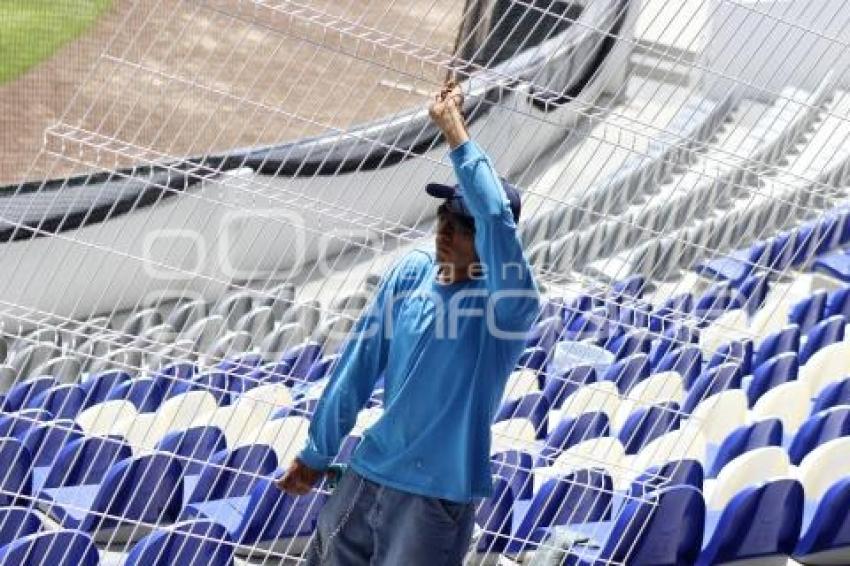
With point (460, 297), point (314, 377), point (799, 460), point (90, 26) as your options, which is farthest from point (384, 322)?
point (90, 26)

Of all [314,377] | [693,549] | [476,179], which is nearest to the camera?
[476,179]

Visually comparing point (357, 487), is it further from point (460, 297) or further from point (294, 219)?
point (294, 219)

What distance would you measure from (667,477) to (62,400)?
10.2ft

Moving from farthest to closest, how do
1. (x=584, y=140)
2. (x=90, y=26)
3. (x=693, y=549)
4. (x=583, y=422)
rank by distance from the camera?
1. (x=90, y=26)
2. (x=583, y=422)
3. (x=693, y=549)
4. (x=584, y=140)

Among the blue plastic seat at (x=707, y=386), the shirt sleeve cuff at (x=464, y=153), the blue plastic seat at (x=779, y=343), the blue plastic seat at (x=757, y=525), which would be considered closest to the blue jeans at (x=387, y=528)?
the shirt sleeve cuff at (x=464, y=153)

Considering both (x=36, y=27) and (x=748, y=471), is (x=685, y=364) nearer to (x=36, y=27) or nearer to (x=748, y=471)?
(x=748, y=471)

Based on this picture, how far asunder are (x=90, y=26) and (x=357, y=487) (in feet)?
69.8

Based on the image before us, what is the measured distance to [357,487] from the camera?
3.98 m

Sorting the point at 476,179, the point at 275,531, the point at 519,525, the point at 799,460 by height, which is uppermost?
the point at 476,179

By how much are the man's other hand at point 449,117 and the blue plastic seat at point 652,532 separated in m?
1.80

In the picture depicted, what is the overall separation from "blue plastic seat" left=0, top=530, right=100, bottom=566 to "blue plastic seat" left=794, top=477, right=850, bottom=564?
231 cm

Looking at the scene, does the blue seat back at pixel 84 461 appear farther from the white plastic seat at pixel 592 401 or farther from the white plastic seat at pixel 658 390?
the white plastic seat at pixel 658 390

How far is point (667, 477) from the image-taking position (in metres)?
5.48

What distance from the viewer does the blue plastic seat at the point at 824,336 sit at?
7.96 m
